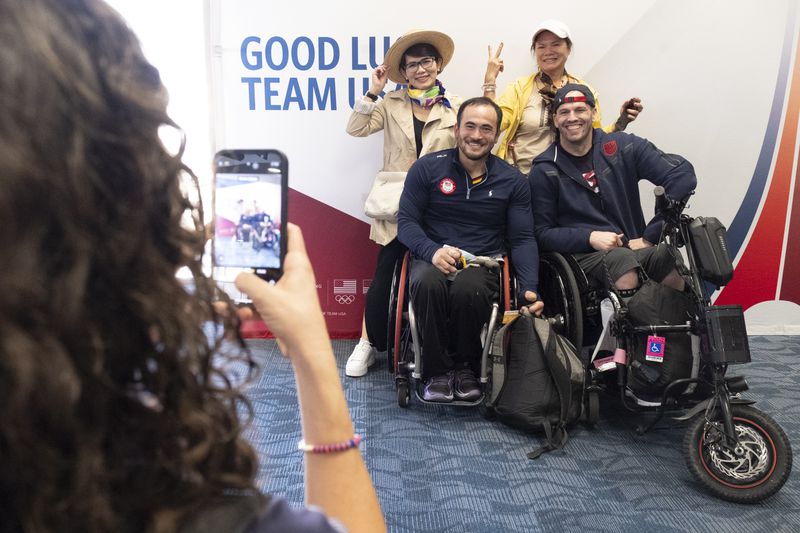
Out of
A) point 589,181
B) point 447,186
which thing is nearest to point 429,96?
point 447,186

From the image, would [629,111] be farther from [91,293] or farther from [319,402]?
[91,293]

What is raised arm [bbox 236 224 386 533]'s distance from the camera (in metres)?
0.65

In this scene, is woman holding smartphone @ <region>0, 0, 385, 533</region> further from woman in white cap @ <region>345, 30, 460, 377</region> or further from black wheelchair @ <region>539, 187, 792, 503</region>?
woman in white cap @ <region>345, 30, 460, 377</region>

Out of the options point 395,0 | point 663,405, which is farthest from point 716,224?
point 395,0

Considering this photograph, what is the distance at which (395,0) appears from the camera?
3.20 m

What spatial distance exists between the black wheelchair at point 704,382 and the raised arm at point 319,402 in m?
1.64

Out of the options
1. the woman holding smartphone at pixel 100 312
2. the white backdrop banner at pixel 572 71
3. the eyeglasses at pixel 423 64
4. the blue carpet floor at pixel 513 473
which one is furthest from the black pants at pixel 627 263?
the woman holding smartphone at pixel 100 312

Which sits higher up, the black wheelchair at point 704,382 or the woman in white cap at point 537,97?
the woman in white cap at point 537,97

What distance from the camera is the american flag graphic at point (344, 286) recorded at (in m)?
3.50

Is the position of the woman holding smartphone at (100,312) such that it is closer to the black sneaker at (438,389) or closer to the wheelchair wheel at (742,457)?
the wheelchair wheel at (742,457)

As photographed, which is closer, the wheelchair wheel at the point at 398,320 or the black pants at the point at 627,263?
the black pants at the point at 627,263

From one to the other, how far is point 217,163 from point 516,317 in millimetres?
1640

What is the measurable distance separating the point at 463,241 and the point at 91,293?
7.88 ft

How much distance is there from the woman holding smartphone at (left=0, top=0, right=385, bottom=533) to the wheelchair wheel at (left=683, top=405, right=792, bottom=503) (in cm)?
184
